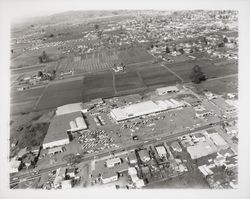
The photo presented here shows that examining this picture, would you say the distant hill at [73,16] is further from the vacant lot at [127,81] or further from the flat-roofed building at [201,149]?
the flat-roofed building at [201,149]

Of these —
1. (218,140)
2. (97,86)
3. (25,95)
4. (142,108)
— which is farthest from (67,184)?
(97,86)

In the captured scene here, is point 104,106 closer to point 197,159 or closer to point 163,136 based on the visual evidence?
point 163,136

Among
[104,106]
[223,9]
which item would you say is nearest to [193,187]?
[104,106]

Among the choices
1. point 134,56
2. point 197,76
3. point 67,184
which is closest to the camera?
point 67,184

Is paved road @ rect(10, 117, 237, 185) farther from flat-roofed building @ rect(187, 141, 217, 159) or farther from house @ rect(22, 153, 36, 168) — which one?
flat-roofed building @ rect(187, 141, 217, 159)

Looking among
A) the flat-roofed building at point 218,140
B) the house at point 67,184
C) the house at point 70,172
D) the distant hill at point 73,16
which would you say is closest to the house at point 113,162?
the house at point 70,172

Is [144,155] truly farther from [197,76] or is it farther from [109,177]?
[197,76]
